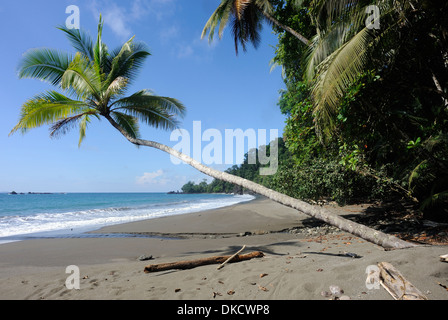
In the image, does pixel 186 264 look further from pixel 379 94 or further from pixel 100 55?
pixel 100 55

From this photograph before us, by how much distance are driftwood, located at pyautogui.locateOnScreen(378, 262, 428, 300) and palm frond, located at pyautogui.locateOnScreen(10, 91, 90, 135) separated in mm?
7625

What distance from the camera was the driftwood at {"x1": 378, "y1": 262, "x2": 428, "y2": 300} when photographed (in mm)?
2182

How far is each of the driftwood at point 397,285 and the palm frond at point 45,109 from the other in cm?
762

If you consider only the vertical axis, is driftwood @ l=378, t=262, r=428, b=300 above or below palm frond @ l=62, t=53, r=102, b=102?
below

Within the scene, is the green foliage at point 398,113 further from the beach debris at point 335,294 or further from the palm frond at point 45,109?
the palm frond at point 45,109

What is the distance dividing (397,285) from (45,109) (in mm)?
8086

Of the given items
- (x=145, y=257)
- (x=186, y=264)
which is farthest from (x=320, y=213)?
(x=145, y=257)

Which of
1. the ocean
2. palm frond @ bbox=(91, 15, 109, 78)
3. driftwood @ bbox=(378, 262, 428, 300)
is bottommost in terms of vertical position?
the ocean

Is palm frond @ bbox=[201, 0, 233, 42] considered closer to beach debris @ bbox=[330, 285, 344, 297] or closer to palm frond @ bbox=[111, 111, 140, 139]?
palm frond @ bbox=[111, 111, 140, 139]

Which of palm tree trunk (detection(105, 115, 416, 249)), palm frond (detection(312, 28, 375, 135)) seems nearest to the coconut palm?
palm frond (detection(312, 28, 375, 135))

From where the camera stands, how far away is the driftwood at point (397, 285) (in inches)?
85.9

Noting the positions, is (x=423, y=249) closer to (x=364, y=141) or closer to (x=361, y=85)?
(x=361, y=85)

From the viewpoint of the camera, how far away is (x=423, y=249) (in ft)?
10.3
